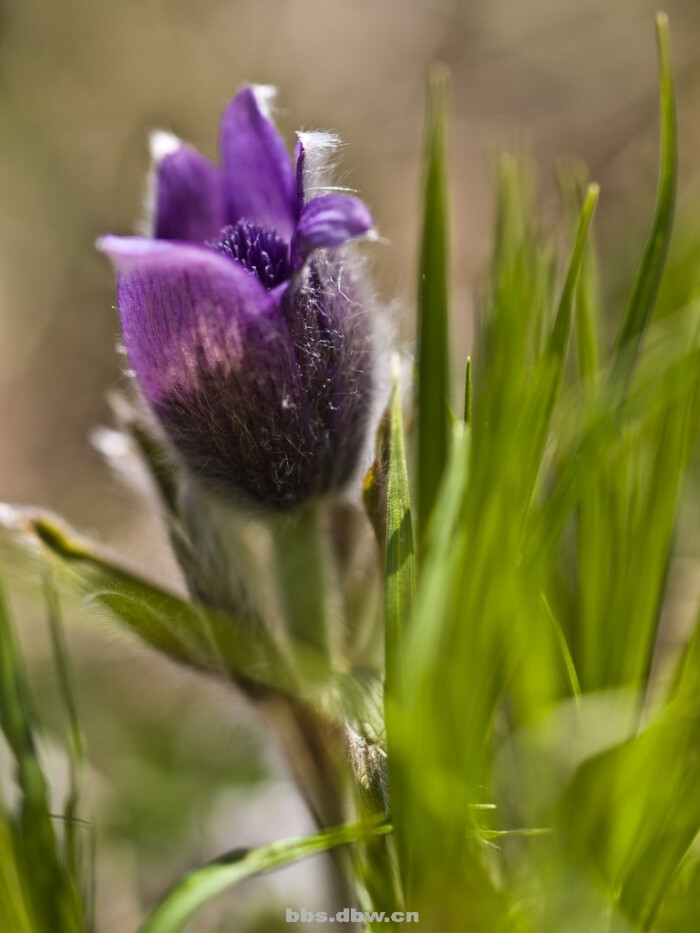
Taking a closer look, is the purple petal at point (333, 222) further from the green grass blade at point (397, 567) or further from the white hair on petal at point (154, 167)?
the white hair on petal at point (154, 167)

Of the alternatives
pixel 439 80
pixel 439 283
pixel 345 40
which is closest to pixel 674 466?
pixel 439 283

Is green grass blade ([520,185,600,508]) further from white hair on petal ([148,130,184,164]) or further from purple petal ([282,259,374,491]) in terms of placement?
white hair on petal ([148,130,184,164])

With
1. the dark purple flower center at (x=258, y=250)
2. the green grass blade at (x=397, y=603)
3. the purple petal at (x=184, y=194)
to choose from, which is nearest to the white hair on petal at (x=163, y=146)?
the purple petal at (x=184, y=194)

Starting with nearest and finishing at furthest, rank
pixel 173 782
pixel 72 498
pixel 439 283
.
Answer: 1. pixel 439 283
2. pixel 173 782
3. pixel 72 498

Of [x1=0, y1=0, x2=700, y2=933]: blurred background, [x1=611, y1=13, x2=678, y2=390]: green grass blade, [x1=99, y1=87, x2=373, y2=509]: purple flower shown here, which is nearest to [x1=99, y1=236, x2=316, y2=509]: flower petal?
[x1=99, y1=87, x2=373, y2=509]: purple flower

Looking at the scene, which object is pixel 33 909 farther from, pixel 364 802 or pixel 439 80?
pixel 439 80

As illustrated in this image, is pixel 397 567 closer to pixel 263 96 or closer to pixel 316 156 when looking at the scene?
pixel 316 156

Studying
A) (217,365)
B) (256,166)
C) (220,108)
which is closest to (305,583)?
(217,365)
